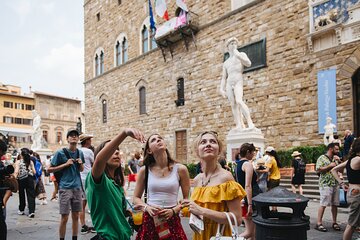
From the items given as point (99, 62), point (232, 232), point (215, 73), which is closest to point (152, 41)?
point (215, 73)

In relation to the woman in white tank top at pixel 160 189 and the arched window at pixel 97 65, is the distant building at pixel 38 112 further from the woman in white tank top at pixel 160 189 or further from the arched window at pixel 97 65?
the woman in white tank top at pixel 160 189

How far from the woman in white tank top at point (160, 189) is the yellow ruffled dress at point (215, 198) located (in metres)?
0.21

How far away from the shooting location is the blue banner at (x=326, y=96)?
12258mm

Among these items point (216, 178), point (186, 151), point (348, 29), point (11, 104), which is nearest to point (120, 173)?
point (216, 178)

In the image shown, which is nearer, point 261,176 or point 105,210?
point 105,210

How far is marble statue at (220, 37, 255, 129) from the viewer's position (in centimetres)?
1114

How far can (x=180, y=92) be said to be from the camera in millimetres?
19625

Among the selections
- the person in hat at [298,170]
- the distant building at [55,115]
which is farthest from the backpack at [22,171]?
the distant building at [55,115]

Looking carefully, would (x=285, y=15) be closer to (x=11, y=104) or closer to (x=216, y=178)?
(x=216, y=178)

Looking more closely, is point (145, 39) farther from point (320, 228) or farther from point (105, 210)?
point (105, 210)

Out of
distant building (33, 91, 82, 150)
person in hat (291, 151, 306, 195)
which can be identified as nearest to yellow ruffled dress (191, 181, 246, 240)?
person in hat (291, 151, 306, 195)

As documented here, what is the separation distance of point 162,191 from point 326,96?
11245mm

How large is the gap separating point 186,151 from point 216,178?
1634 centimetres

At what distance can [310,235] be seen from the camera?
5562 millimetres
